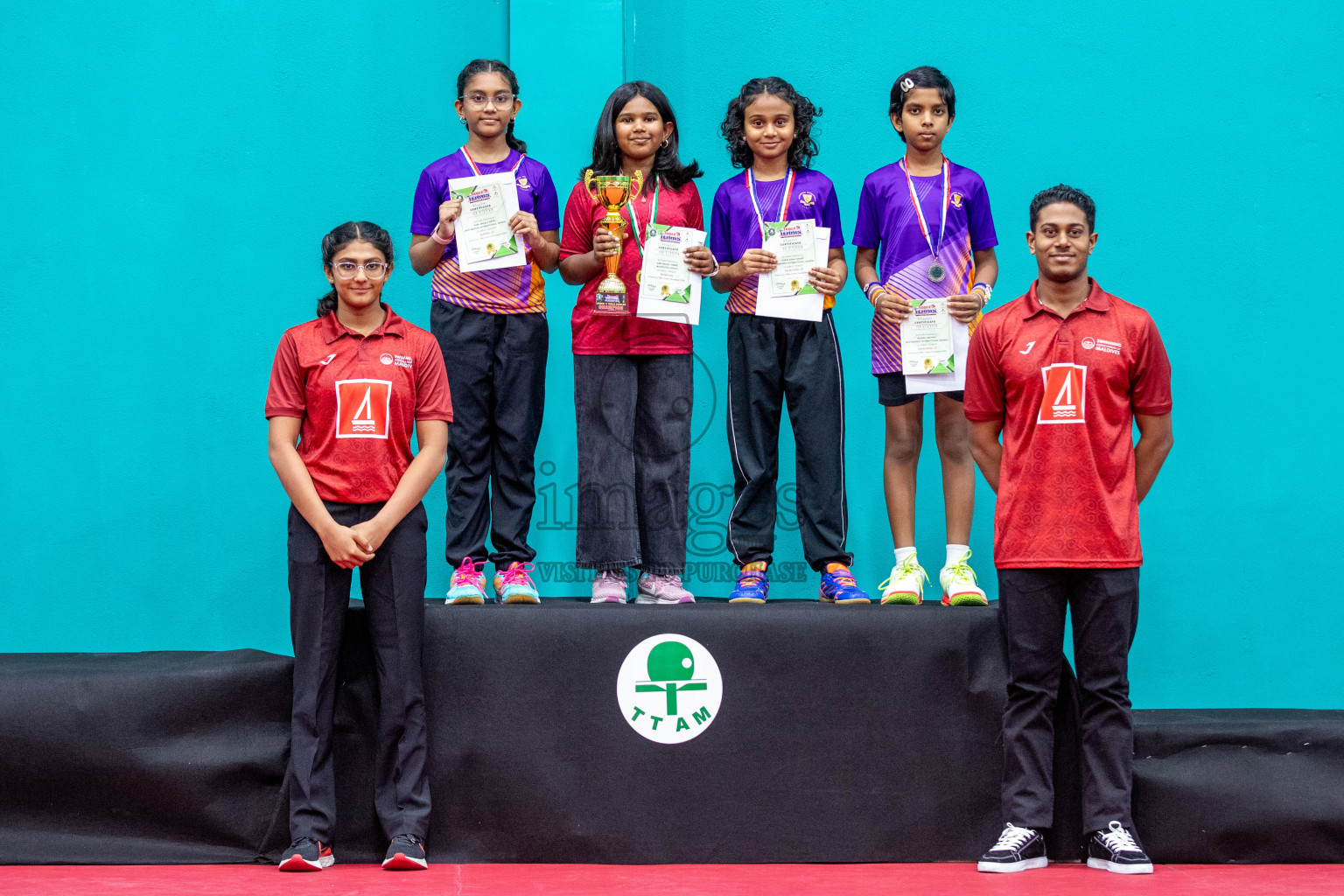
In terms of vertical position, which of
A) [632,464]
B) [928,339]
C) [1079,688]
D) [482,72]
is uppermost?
[482,72]

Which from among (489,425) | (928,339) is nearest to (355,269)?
(489,425)

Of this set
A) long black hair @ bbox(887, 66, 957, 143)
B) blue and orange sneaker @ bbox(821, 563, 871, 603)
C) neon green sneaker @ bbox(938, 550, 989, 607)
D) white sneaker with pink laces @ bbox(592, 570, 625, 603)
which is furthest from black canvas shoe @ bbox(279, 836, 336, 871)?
long black hair @ bbox(887, 66, 957, 143)

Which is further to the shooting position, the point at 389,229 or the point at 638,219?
the point at 389,229

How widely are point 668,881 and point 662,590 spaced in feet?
2.70

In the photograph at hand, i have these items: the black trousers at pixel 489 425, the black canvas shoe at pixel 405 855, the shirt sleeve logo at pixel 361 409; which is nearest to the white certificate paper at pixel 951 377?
the black trousers at pixel 489 425

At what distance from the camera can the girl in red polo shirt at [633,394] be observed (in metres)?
3.15

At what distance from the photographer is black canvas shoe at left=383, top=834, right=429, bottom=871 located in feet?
8.57

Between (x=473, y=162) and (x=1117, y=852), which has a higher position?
(x=473, y=162)

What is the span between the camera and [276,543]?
4.04 meters

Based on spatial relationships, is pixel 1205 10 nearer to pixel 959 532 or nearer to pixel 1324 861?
pixel 959 532

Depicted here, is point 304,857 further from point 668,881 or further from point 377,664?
point 668,881

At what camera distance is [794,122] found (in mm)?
3242

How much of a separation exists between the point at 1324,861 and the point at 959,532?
115cm

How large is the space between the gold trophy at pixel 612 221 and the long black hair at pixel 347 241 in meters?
0.56
